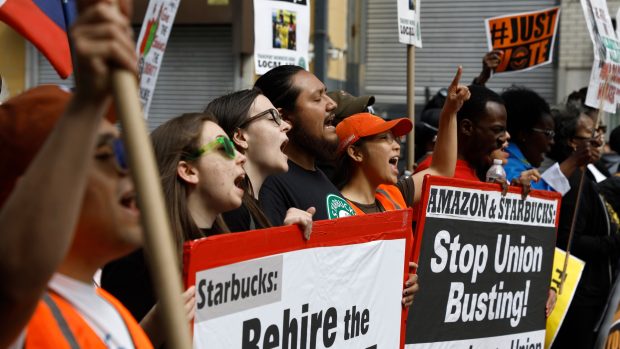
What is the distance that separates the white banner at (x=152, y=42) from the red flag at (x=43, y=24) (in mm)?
1055

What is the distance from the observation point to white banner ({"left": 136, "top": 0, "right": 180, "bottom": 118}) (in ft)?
18.0

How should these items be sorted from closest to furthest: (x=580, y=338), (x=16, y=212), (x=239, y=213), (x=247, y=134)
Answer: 1. (x=16, y=212)
2. (x=239, y=213)
3. (x=247, y=134)
4. (x=580, y=338)

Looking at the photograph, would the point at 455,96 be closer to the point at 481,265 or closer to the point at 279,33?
the point at 481,265

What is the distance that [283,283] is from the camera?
347cm

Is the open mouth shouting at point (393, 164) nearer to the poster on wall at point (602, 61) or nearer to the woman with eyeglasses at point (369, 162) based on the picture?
the woman with eyeglasses at point (369, 162)

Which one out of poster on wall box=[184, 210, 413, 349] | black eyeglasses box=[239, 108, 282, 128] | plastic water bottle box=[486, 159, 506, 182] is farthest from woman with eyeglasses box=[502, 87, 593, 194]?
black eyeglasses box=[239, 108, 282, 128]

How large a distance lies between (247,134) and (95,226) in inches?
→ 89.7

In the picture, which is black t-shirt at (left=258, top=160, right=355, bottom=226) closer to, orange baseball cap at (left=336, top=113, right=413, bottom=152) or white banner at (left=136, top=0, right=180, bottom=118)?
orange baseball cap at (left=336, top=113, right=413, bottom=152)

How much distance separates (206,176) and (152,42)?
242 centimetres

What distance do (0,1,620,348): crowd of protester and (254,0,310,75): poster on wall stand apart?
3.42 ft

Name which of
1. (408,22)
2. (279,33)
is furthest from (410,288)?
(408,22)

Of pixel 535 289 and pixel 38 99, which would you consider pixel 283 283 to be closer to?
pixel 38 99

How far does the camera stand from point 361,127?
498cm

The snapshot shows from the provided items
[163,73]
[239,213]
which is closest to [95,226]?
[239,213]
